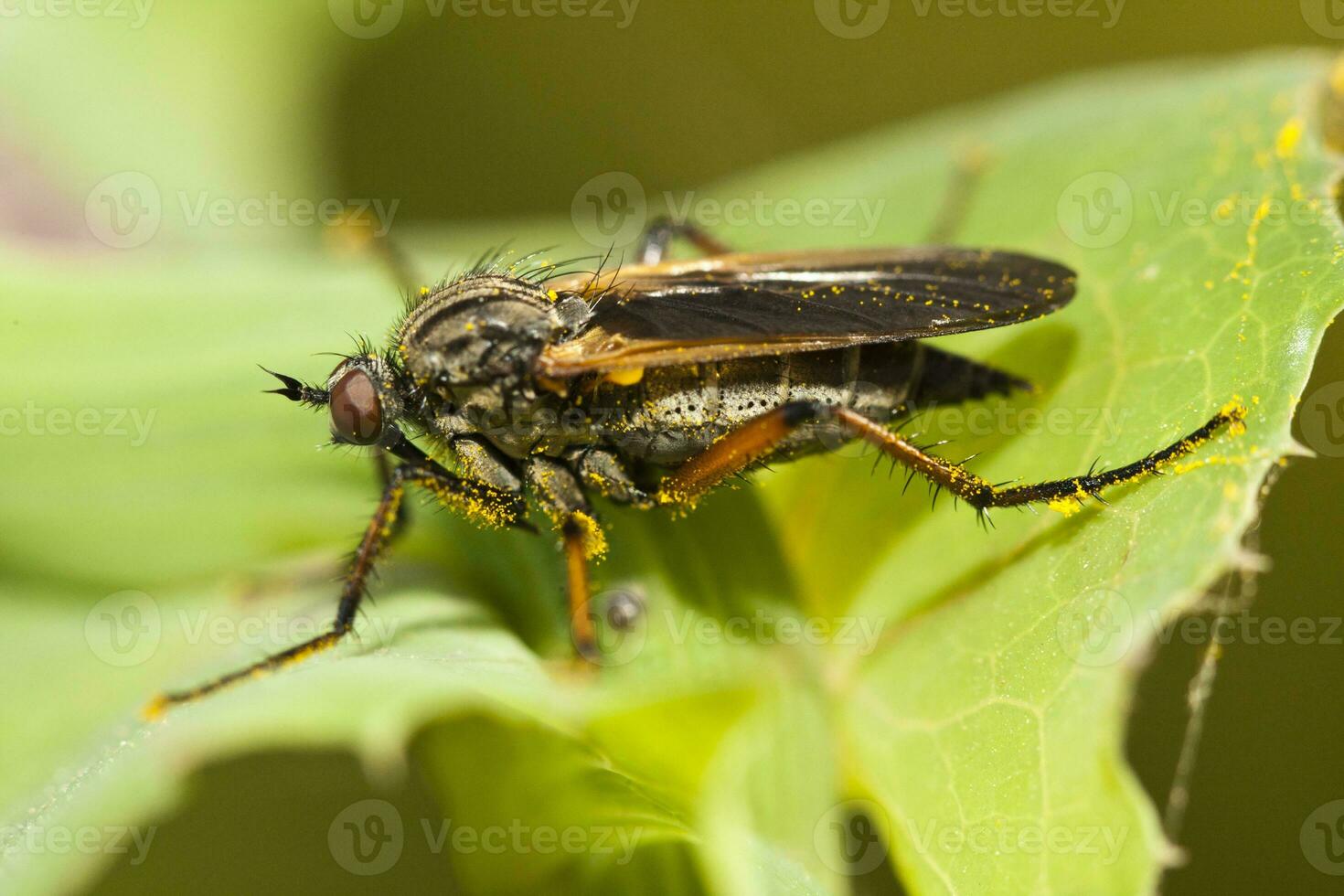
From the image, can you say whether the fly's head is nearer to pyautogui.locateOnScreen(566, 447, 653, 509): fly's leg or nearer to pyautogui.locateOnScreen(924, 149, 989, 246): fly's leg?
pyautogui.locateOnScreen(566, 447, 653, 509): fly's leg

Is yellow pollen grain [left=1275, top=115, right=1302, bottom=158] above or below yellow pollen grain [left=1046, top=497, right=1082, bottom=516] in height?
above

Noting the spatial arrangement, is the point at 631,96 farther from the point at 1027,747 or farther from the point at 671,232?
the point at 1027,747

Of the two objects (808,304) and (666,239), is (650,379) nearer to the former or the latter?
(808,304)

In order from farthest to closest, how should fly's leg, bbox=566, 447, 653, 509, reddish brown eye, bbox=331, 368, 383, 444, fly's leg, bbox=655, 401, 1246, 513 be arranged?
fly's leg, bbox=566, 447, 653, 509
reddish brown eye, bbox=331, 368, 383, 444
fly's leg, bbox=655, 401, 1246, 513

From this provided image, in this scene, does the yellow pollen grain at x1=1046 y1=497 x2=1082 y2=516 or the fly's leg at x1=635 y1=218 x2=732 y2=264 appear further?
the fly's leg at x1=635 y1=218 x2=732 y2=264

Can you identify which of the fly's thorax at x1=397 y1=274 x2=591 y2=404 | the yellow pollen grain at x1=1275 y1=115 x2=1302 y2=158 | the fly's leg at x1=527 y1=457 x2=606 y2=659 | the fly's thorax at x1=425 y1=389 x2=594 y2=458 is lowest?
the fly's leg at x1=527 y1=457 x2=606 y2=659

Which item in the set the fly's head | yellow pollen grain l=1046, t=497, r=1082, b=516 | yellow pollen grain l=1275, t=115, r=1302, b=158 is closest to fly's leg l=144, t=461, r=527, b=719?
the fly's head

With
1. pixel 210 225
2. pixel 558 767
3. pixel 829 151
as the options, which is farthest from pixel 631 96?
pixel 558 767
